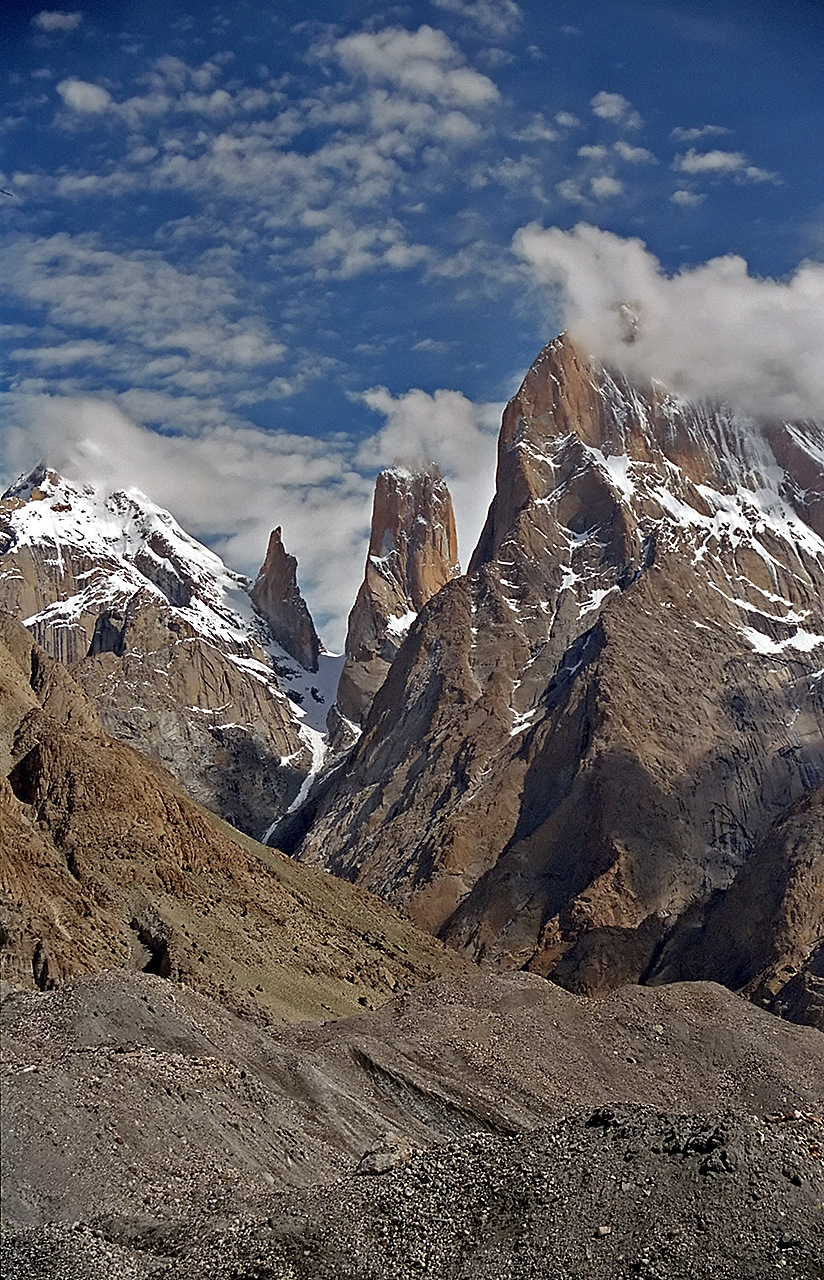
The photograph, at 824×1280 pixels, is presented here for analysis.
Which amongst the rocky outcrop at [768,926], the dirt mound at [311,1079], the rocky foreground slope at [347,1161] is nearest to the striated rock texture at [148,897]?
the dirt mound at [311,1079]

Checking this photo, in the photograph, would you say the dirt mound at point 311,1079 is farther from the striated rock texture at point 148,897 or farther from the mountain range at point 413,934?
the striated rock texture at point 148,897

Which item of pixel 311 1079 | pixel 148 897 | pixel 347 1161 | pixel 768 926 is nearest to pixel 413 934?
pixel 148 897

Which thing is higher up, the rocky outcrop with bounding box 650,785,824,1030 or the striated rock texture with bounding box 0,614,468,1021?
the rocky outcrop with bounding box 650,785,824,1030

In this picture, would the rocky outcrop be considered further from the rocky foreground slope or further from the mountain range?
the rocky foreground slope

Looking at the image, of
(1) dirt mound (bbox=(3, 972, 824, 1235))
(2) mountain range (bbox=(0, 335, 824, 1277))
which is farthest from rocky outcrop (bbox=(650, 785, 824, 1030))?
(1) dirt mound (bbox=(3, 972, 824, 1235))

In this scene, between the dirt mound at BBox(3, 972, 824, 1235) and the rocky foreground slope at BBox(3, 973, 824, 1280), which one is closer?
the rocky foreground slope at BBox(3, 973, 824, 1280)

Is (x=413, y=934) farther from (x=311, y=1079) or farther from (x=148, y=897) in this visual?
(x=311, y=1079)

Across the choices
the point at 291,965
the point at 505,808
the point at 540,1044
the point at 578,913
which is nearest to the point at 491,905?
the point at 578,913

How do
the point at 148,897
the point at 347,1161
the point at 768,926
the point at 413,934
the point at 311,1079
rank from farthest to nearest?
1. the point at 768,926
2. the point at 413,934
3. the point at 148,897
4. the point at 311,1079
5. the point at 347,1161
